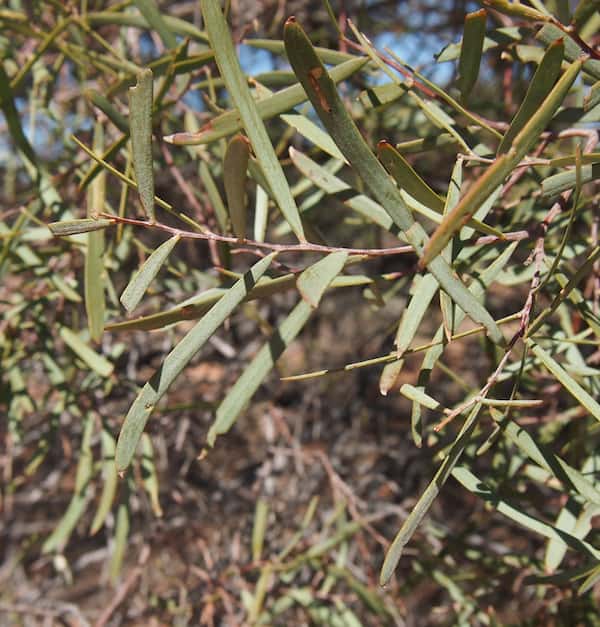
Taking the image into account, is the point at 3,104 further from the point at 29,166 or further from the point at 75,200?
the point at 75,200

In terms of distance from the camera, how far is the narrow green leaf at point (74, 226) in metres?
0.37

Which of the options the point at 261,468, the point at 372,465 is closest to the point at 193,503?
the point at 261,468

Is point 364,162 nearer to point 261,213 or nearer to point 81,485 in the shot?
point 261,213

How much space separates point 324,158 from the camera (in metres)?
0.82

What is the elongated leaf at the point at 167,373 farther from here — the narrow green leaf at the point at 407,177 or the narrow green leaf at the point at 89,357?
the narrow green leaf at the point at 89,357

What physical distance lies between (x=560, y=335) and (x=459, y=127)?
0.19m

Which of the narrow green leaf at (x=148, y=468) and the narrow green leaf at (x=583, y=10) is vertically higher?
the narrow green leaf at (x=583, y=10)

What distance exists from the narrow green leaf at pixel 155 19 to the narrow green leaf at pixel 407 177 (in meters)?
0.29

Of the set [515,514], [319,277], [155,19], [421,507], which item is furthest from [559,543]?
[155,19]

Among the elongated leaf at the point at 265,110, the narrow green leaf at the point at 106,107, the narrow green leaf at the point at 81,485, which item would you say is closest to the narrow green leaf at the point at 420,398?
the elongated leaf at the point at 265,110

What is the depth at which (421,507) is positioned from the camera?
377 mm

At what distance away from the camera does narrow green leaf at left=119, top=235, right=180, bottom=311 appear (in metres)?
0.38

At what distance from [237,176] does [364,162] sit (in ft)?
0.31

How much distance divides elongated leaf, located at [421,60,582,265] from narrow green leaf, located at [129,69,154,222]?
171mm
